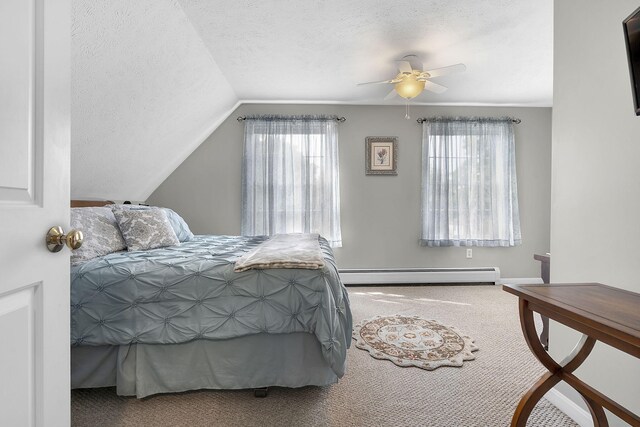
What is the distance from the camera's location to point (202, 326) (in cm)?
161

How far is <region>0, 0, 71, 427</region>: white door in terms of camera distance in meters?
0.63

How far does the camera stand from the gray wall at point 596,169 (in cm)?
128

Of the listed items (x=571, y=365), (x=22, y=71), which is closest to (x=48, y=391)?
(x=22, y=71)

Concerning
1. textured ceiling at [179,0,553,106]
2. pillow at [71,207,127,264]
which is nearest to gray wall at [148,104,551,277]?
textured ceiling at [179,0,553,106]

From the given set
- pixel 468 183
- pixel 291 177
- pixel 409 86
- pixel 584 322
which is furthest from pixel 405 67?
pixel 584 322

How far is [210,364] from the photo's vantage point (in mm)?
1653

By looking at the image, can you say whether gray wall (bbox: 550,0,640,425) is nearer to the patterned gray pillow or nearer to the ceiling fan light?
the ceiling fan light

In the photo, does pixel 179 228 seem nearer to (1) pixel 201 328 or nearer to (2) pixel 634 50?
(1) pixel 201 328

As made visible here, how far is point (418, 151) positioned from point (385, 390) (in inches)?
122

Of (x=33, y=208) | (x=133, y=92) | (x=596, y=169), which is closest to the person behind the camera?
(x=33, y=208)

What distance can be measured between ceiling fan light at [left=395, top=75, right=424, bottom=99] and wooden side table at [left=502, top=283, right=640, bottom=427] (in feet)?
6.68

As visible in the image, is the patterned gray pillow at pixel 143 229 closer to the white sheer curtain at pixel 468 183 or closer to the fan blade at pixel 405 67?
the fan blade at pixel 405 67

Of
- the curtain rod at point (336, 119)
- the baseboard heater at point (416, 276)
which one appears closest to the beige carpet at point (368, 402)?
the baseboard heater at point (416, 276)

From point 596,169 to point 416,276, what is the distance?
8.99 feet
